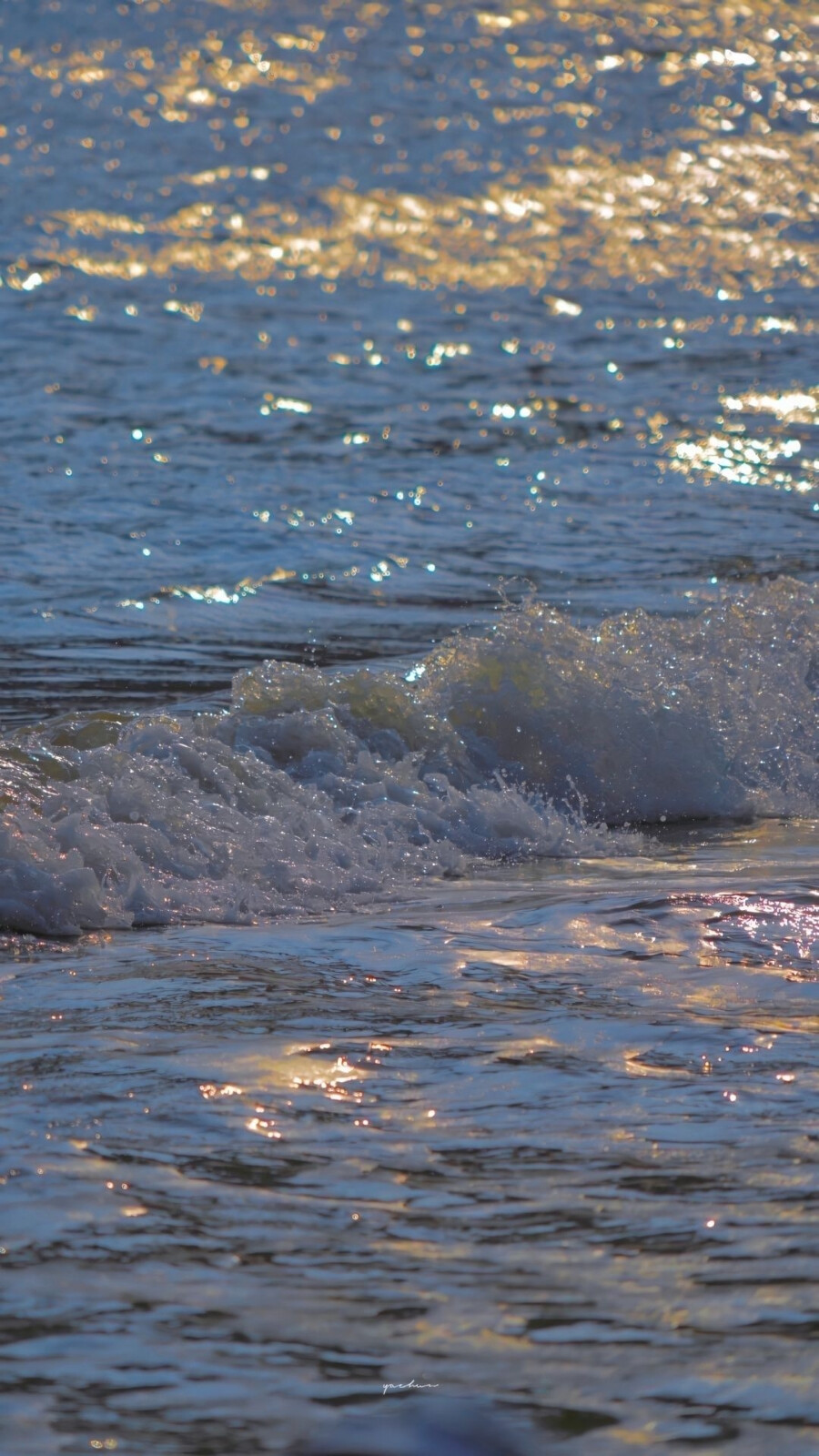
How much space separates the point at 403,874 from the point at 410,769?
0.94m

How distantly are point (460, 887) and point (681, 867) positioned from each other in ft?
2.31

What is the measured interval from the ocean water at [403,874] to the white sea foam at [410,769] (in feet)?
0.06

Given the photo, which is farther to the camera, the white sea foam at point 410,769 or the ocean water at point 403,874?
the white sea foam at point 410,769

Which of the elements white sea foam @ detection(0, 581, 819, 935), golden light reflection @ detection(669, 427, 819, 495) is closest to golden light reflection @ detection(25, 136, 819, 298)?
golden light reflection @ detection(669, 427, 819, 495)

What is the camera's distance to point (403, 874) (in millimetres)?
5086

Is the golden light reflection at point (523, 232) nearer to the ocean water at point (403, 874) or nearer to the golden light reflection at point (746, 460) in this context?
the ocean water at point (403, 874)

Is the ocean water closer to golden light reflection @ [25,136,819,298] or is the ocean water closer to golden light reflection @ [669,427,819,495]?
golden light reflection @ [669,427,819,495]

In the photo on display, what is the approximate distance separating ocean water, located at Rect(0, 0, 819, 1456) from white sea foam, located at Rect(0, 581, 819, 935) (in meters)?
0.02

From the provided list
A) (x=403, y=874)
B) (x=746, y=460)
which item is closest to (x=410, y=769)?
(x=403, y=874)

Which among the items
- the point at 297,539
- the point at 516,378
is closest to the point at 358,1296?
the point at 297,539

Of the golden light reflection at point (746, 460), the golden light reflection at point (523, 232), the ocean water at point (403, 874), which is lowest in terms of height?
the ocean water at point (403, 874)

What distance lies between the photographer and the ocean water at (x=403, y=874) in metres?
2.09

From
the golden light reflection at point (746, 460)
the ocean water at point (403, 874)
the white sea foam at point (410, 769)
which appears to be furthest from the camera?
the golden light reflection at point (746, 460)

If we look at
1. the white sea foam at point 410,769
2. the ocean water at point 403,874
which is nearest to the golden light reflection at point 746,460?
the ocean water at point 403,874
